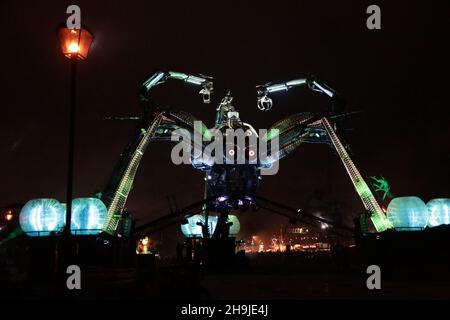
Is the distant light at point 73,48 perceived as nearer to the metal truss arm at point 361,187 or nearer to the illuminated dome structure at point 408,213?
the illuminated dome structure at point 408,213

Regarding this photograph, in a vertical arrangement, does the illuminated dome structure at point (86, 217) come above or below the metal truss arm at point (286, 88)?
below

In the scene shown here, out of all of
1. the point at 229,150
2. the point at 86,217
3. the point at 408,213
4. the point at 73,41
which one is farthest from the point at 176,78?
the point at 73,41

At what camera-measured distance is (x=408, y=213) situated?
80.0ft

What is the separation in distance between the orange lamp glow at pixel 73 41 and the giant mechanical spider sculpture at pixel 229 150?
1713 cm

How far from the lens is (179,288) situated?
10867 mm

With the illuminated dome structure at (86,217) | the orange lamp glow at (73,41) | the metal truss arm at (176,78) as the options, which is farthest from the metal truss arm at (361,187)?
the orange lamp glow at (73,41)

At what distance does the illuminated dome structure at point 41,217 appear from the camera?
859 inches

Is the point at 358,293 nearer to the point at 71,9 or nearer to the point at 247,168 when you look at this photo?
the point at 71,9

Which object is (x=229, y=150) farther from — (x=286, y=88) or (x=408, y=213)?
(x=408, y=213)

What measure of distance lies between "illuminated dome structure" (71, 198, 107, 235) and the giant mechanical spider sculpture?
1.74 meters

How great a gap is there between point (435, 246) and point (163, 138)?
19.3 meters

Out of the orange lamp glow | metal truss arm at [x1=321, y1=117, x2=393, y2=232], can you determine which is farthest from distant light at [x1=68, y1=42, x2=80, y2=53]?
metal truss arm at [x1=321, y1=117, x2=393, y2=232]

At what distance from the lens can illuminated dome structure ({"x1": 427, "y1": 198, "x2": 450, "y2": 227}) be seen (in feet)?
82.3

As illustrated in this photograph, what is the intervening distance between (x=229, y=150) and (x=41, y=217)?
15777 mm
